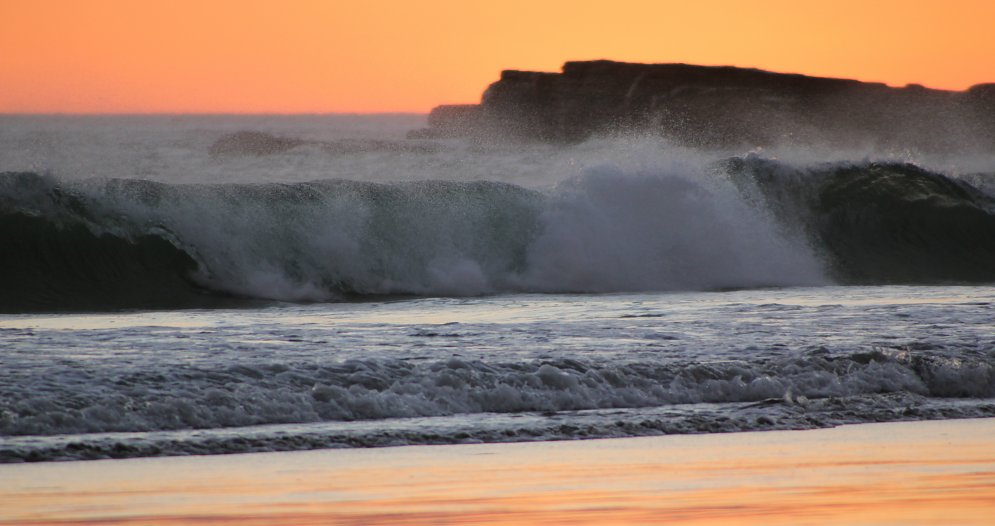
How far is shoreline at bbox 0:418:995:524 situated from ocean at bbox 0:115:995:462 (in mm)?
474

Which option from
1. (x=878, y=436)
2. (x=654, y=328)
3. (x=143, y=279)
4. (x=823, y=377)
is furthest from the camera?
(x=143, y=279)

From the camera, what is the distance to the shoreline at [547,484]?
18.8 ft

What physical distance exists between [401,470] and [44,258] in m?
12.8

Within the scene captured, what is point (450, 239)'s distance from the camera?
840 inches

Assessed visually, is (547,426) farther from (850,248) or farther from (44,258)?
(850,248)

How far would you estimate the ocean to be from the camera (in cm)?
850

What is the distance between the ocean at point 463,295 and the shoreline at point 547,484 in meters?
0.47

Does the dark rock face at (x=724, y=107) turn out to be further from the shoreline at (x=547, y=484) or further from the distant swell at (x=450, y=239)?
the shoreline at (x=547, y=484)

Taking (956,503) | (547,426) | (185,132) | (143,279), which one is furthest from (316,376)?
(185,132)

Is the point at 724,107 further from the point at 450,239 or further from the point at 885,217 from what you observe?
the point at 450,239

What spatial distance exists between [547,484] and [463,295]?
42.5 ft

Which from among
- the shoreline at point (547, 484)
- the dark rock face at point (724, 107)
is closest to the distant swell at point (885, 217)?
the shoreline at point (547, 484)

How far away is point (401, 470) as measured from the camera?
6.85 meters

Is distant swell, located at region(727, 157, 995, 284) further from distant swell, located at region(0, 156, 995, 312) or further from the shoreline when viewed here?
the shoreline
